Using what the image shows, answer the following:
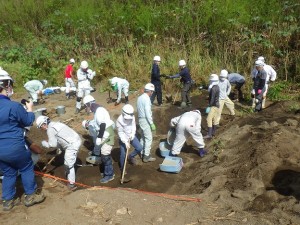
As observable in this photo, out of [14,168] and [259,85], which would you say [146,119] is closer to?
[14,168]

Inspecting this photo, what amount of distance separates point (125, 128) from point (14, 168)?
8.12ft

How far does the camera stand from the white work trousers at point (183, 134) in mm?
7272

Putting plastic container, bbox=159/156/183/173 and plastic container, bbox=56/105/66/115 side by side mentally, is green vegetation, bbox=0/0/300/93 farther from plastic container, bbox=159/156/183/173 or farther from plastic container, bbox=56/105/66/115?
plastic container, bbox=159/156/183/173

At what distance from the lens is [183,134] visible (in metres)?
7.38

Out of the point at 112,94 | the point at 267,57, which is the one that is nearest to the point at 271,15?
the point at 267,57

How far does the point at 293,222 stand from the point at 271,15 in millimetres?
10546

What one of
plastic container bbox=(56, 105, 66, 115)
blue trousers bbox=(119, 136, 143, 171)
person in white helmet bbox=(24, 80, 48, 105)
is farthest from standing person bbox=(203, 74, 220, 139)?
person in white helmet bbox=(24, 80, 48, 105)

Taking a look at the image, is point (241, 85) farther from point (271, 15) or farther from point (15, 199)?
point (15, 199)

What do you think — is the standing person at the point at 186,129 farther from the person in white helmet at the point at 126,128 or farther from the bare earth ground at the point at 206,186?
the person in white helmet at the point at 126,128

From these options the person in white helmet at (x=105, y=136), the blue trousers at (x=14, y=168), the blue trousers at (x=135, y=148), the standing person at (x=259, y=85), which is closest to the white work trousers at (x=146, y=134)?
the blue trousers at (x=135, y=148)

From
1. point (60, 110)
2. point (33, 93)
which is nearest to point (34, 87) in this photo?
point (33, 93)

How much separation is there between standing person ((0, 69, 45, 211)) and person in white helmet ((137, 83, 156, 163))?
286 centimetres

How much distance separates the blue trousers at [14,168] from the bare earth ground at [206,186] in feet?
1.09

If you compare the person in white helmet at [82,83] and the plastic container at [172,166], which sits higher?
the person in white helmet at [82,83]
